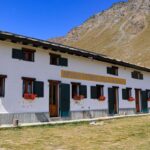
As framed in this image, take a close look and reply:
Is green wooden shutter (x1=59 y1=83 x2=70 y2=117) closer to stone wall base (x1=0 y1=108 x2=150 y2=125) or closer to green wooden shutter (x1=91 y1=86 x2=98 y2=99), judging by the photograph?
stone wall base (x1=0 y1=108 x2=150 y2=125)

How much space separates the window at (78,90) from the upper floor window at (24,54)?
4540 millimetres

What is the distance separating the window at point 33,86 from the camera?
2127 centimetres

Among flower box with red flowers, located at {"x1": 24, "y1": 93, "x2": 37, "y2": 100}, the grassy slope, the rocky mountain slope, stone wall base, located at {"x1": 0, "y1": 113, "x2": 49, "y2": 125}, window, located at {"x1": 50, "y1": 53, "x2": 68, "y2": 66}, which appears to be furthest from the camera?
the rocky mountain slope

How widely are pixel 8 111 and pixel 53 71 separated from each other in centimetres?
479

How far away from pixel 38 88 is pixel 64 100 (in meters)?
2.87

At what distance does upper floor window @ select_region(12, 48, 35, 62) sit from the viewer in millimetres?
20688

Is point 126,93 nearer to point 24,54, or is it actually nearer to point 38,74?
point 38,74

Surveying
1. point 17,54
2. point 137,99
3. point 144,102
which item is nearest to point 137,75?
point 137,99

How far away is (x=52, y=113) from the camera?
76.9ft

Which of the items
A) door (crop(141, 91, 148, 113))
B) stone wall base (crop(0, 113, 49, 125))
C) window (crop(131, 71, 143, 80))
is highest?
window (crop(131, 71, 143, 80))

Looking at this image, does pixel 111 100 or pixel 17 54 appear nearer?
A: pixel 17 54

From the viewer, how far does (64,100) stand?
2425cm

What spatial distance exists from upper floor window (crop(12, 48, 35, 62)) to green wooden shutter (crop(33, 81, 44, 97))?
154 centimetres

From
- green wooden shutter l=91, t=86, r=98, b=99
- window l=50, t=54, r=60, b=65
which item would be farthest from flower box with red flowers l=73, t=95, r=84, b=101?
window l=50, t=54, r=60, b=65
